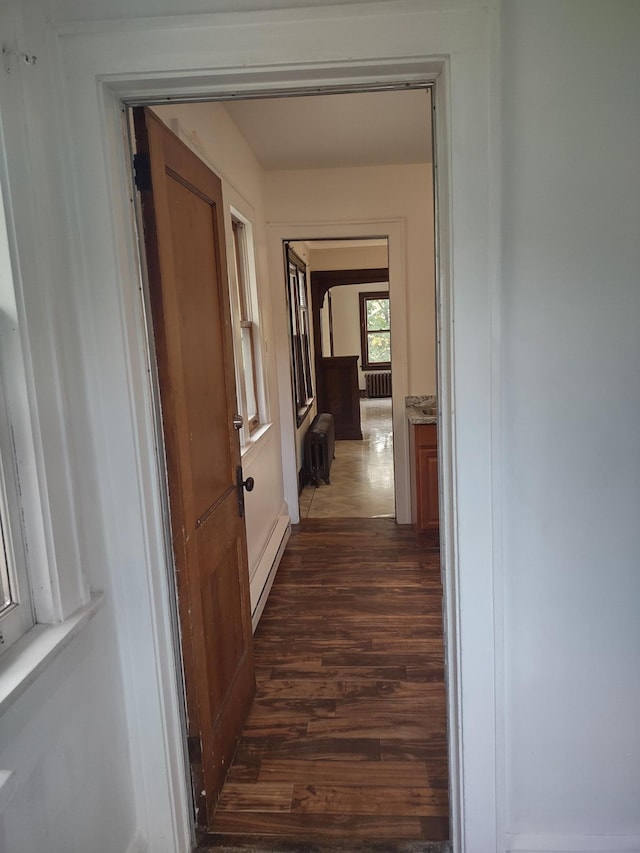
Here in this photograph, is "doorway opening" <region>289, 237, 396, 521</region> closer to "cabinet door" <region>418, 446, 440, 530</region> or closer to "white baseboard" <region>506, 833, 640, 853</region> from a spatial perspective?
"cabinet door" <region>418, 446, 440, 530</region>

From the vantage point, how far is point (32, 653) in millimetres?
1157

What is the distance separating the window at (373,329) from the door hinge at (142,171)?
→ 1068 centimetres

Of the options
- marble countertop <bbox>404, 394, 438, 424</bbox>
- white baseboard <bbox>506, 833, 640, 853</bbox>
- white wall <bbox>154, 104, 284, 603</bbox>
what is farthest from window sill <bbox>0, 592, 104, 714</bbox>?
marble countertop <bbox>404, 394, 438, 424</bbox>

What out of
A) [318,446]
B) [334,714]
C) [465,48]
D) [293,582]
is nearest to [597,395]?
[465,48]

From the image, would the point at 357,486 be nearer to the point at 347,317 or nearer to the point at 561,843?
the point at 561,843

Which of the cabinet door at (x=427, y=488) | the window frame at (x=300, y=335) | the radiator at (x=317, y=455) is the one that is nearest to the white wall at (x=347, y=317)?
the window frame at (x=300, y=335)

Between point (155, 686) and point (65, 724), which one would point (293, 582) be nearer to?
point (155, 686)

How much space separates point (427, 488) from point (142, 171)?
9.80 feet

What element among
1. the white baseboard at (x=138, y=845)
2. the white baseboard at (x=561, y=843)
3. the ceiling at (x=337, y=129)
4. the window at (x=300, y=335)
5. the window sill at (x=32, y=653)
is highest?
the ceiling at (x=337, y=129)

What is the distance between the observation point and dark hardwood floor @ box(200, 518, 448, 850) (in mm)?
1797

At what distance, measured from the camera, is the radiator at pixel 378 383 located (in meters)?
12.3

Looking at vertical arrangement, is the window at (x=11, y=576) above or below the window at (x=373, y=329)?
below

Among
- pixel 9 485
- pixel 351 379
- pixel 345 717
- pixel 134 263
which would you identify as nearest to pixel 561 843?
pixel 345 717

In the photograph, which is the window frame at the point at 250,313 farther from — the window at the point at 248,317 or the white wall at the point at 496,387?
the white wall at the point at 496,387
